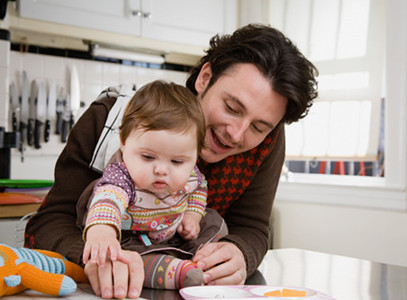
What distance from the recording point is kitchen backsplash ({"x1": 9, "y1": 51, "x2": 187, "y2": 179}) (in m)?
2.66

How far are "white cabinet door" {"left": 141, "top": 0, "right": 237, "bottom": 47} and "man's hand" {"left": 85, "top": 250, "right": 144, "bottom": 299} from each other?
2.25 meters

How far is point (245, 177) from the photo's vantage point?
1.19m

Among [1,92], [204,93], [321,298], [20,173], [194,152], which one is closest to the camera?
[321,298]

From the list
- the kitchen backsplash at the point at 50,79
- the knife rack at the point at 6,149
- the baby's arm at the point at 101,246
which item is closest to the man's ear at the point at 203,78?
the baby's arm at the point at 101,246

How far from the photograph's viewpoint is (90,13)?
2.57 m

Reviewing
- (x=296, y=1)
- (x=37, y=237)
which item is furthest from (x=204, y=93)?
(x=296, y=1)

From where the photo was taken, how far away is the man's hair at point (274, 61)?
1.04 metres

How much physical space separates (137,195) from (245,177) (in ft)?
1.38

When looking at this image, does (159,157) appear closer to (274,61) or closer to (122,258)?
(122,258)

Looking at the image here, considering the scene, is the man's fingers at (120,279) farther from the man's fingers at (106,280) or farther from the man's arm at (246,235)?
the man's arm at (246,235)

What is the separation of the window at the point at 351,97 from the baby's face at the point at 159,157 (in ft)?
6.25

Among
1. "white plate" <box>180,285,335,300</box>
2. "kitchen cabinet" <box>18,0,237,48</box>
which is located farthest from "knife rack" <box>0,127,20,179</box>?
"white plate" <box>180,285,335,300</box>

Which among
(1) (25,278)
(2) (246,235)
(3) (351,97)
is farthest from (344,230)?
(1) (25,278)

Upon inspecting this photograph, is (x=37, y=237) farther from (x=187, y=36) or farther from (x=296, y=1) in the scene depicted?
(x=296, y=1)
